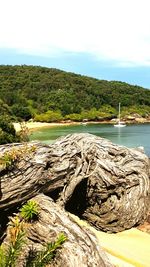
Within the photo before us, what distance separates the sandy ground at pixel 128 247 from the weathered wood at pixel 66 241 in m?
1.07

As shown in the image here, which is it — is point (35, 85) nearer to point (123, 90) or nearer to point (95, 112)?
point (95, 112)

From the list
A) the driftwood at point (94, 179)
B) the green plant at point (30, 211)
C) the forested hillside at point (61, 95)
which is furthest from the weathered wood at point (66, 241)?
the forested hillside at point (61, 95)

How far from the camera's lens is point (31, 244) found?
727 centimetres

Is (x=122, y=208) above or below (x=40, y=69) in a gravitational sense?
below

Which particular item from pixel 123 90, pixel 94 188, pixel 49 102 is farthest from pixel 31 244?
pixel 123 90

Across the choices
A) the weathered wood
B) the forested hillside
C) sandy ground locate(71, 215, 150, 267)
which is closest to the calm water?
the forested hillside

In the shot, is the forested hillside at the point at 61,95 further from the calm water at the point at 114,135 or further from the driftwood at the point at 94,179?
the driftwood at the point at 94,179

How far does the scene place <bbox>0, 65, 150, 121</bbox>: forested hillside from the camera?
4872 inches

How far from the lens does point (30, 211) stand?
24.1 feet

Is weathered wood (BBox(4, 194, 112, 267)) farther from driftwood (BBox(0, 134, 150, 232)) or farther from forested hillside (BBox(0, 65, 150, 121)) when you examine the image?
forested hillside (BBox(0, 65, 150, 121))

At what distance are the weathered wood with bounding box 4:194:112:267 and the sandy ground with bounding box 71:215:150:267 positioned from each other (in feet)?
3.51

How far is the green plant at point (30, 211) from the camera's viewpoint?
24.0 feet

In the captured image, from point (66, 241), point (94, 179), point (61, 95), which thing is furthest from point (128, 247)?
point (61, 95)

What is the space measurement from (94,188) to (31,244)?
2884mm
